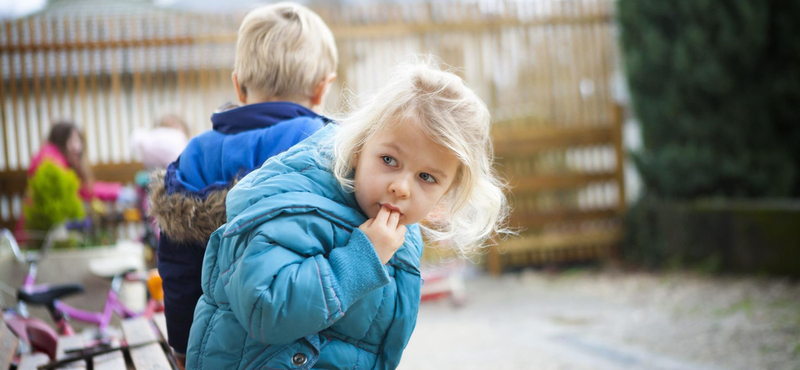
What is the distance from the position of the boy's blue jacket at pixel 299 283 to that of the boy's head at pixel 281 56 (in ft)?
1.57

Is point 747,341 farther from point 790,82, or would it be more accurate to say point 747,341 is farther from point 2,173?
point 2,173

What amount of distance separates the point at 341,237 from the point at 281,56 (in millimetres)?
791

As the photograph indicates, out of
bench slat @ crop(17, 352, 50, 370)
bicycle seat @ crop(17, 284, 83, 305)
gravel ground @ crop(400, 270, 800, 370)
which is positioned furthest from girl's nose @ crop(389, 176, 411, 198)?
gravel ground @ crop(400, 270, 800, 370)

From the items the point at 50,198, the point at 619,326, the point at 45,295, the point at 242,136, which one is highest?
the point at 242,136

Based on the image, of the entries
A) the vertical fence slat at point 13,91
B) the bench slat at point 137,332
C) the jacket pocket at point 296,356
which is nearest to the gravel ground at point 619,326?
the bench slat at point 137,332

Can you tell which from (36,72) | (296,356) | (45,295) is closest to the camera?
(296,356)

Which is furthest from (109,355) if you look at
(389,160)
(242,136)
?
(389,160)

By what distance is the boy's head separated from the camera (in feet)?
7.34

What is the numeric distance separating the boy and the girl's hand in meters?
0.47

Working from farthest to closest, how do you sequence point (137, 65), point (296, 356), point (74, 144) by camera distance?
point (137, 65)
point (74, 144)
point (296, 356)

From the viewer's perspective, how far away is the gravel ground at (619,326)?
4477 mm

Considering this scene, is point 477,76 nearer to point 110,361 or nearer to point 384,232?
point 110,361

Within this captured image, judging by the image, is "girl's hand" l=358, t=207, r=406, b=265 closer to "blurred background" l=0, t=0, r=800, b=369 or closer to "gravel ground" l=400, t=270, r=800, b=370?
"gravel ground" l=400, t=270, r=800, b=370

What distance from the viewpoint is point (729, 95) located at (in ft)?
24.5
